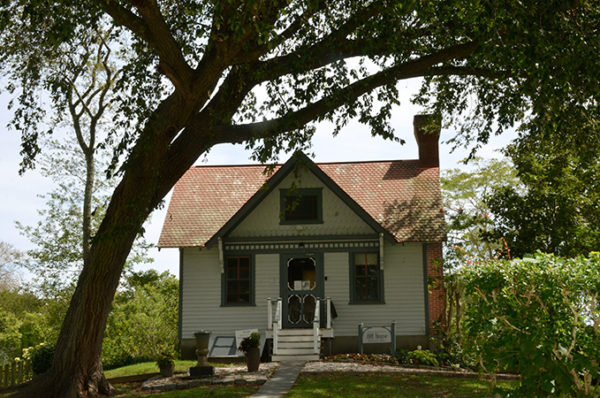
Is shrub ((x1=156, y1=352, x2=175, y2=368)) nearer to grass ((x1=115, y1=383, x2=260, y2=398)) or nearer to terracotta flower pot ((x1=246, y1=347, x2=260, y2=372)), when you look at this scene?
grass ((x1=115, y1=383, x2=260, y2=398))

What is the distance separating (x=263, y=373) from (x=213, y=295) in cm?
635

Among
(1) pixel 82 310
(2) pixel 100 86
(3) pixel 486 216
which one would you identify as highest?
(2) pixel 100 86

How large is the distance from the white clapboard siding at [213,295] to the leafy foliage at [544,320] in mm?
14095

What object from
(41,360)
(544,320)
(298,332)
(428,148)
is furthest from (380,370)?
(428,148)

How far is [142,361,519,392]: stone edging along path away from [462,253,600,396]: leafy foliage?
731 cm

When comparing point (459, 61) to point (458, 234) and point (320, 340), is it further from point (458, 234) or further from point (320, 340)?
point (458, 234)

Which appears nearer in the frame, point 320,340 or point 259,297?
point 320,340

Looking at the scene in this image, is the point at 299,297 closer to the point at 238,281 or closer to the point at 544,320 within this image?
the point at 238,281

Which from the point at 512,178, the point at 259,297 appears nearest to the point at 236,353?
the point at 259,297

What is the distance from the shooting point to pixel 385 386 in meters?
13.9

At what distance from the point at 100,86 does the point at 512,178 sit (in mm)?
24648

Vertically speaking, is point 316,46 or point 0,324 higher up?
point 316,46

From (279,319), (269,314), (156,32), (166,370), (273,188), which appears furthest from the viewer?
(273,188)

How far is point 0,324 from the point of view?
119 ft
